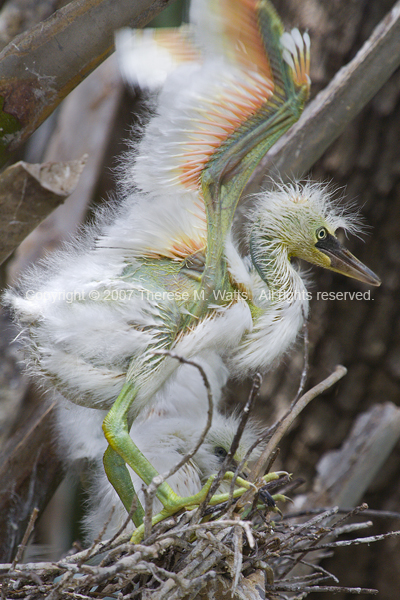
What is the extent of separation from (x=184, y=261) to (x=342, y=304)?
0.76 metres

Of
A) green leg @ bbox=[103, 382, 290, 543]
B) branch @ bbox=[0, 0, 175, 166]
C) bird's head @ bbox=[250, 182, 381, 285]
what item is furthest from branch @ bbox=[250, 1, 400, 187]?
green leg @ bbox=[103, 382, 290, 543]

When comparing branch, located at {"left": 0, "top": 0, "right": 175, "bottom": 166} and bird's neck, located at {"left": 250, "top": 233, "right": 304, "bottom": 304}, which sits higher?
branch, located at {"left": 0, "top": 0, "right": 175, "bottom": 166}

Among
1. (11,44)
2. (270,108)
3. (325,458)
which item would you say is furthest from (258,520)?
(11,44)

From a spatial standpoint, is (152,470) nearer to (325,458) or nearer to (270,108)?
(270,108)

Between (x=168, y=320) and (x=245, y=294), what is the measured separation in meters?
0.14

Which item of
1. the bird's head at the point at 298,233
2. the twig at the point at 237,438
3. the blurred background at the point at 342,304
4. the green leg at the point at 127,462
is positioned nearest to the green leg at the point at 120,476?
the green leg at the point at 127,462

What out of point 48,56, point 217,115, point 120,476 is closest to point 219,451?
point 120,476

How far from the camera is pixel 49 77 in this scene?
0.63 metres

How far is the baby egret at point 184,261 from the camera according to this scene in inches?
26.4

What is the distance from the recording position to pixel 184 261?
0.76m

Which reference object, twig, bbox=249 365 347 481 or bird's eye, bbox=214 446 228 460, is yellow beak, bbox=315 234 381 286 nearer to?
twig, bbox=249 365 347 481

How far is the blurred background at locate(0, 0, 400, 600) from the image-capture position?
4.31 ft

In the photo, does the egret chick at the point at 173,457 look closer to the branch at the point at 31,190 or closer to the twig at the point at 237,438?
the twig at the point at 237,438

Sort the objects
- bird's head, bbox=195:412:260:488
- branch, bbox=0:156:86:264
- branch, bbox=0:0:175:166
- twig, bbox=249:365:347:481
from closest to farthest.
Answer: branch, bbox=0:156:86:264
branch, bbox=0:0:175:166
twig, bbox=249:365:347:481
bird's head, bbox=195:412:260:488
